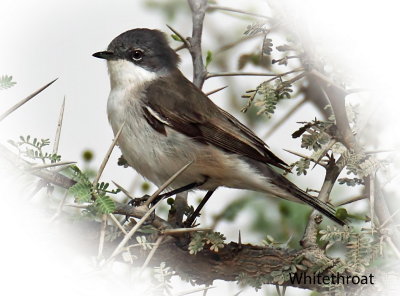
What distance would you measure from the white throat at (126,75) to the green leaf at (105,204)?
94.0 inches

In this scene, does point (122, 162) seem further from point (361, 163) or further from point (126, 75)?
point (361, 163)

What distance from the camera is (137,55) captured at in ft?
17.6

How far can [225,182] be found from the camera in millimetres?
4855

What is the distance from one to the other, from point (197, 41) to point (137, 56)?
122 cm

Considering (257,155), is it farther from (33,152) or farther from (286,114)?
(33,152)

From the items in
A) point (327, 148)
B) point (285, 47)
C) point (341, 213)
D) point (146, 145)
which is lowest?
point (341, 213)

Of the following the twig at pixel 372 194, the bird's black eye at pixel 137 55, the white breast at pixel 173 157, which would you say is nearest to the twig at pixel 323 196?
the twig at pixel 372 194

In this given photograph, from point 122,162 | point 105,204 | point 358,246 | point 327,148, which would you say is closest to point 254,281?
point 358,246

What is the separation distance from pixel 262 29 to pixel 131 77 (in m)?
2.20

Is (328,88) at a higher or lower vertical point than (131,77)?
lower

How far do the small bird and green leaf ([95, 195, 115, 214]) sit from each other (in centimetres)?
184

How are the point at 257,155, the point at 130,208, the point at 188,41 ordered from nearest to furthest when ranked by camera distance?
the point at 130,208 < the point at 188,41 < the point at 257,155

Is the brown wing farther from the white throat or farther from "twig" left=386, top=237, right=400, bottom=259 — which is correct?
"twig" left=386, top=237, right=400, bottom=259

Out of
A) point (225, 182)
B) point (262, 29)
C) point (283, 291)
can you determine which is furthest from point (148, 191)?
point (262, 29)
